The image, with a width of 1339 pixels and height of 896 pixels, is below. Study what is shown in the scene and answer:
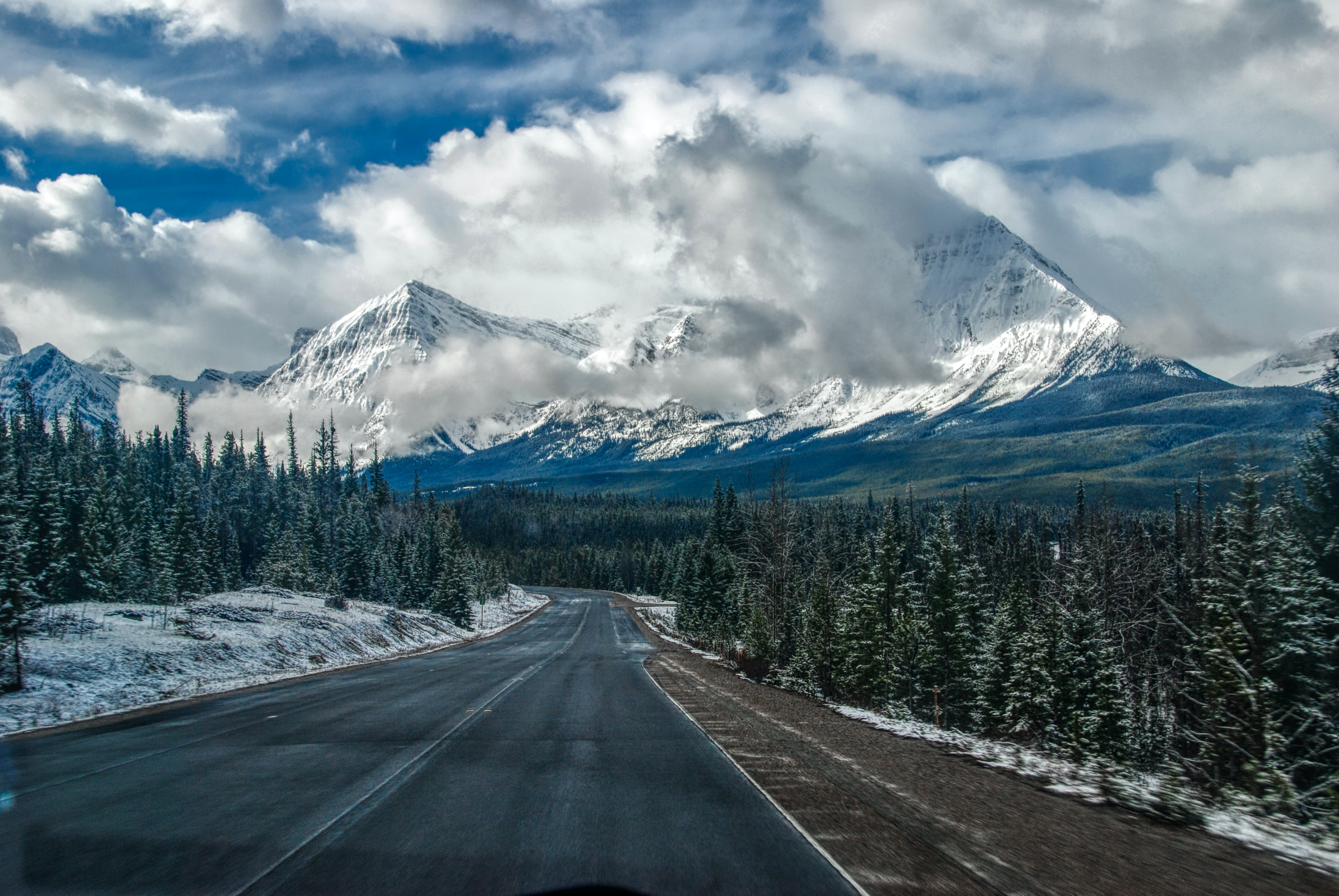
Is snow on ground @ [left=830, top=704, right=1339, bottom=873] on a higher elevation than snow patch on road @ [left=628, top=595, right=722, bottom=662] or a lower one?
higher

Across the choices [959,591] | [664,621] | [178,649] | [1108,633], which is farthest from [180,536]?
[1108,633]

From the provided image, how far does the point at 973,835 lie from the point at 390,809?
605 centimetres

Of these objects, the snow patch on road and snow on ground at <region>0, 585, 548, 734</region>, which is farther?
the snow patch on road

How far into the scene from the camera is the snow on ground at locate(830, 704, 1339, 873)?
7.71 meters

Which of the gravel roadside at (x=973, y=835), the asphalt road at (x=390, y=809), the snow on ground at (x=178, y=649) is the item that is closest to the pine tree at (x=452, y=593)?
the snow on ground at (x=178, y=649)

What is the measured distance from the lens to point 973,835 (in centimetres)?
802

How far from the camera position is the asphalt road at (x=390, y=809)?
6.55 metres

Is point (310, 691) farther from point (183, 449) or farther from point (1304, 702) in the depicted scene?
point (183, 449)

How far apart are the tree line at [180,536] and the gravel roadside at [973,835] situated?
60.8 feet

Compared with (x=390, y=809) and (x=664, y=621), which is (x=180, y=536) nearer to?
(x=664, y=621)

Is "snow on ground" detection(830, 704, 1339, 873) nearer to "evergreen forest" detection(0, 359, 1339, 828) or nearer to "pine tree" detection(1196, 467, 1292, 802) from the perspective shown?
"evergreen forest" detection(0, 359, 1339, 828)

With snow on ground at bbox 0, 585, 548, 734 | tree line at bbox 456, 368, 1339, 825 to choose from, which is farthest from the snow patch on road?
snow on ground at bbox 0, 585, 548, 734

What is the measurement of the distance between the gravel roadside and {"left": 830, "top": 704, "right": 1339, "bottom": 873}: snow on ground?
0.29 metres

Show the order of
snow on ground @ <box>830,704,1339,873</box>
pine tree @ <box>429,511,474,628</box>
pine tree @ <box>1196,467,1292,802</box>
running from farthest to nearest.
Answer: pine tree @ <box>429,511,474,628</box> → pine tree @ <box>1196,467,1292,802</box> → snow on ground @ <box>830,704,1339,873</box>
